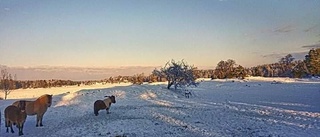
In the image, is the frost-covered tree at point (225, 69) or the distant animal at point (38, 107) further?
the frost-covered tree at point (225, 69)

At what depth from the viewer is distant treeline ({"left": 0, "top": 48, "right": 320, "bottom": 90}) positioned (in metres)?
34.1

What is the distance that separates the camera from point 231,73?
257 feet

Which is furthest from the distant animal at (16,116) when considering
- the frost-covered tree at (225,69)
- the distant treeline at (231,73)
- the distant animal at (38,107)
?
the frost-covered tree at (225,69)

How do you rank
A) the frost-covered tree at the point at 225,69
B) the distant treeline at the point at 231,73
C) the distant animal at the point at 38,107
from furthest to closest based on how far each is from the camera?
the frost-covered tree at the point at 225,69
the distant treeline at the point at 231,73
the distant animal at the point at 38,107

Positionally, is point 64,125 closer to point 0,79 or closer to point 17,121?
point 17,121

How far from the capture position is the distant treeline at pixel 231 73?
3412cm

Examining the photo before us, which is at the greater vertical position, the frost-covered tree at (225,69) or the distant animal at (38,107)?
the frost-covered tree at (225,69)

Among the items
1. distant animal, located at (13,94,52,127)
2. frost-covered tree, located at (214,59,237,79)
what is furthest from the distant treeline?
distant animal, located at (13,94,52,127)

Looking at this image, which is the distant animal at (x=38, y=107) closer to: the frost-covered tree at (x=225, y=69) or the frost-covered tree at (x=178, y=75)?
the frost-covered tree at (x=178, y=75)

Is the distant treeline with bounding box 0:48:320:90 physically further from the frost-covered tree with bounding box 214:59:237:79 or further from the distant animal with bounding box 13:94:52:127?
the distant animal with bounding box 13:94:52:127

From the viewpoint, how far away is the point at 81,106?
2712cm

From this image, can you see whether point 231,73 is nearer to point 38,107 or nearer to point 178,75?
point 178,75

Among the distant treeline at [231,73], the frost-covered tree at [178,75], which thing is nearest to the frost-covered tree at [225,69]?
the distant treeline at [231,73]

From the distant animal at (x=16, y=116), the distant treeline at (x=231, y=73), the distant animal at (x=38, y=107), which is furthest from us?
the distant treeline at (x=231, y=73)
